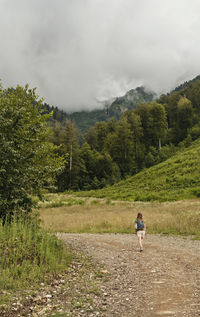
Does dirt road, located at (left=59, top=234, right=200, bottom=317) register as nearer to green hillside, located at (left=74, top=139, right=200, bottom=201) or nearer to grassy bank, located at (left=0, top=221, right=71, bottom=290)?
grassy bank, located at (left=0, top=221, right=71, bottom=290)

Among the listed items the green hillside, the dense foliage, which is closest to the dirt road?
the dense foliage

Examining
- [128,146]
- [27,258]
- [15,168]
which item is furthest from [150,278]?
[128,146]

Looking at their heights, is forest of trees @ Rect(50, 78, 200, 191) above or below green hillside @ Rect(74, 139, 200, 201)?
above

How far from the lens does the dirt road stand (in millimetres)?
4891

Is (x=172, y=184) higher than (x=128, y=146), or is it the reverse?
(x=128, y=146)

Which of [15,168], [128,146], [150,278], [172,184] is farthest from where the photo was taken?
[128,146]

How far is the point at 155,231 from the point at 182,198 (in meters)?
12.7

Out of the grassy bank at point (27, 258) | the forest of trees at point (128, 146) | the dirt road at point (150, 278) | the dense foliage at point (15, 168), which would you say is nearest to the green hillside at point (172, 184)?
the dirt road at point (150, 278)

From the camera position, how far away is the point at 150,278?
6879 millimetres

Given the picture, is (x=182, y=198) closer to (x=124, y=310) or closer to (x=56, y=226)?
(x=56, y=226)

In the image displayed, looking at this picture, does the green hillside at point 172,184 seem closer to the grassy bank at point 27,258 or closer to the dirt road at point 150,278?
the dirt road at point 150,278

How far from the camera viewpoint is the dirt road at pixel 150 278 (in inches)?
193

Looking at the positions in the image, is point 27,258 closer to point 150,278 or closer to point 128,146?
point 150,278

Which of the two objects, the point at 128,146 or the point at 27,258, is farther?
the point at 128,146
